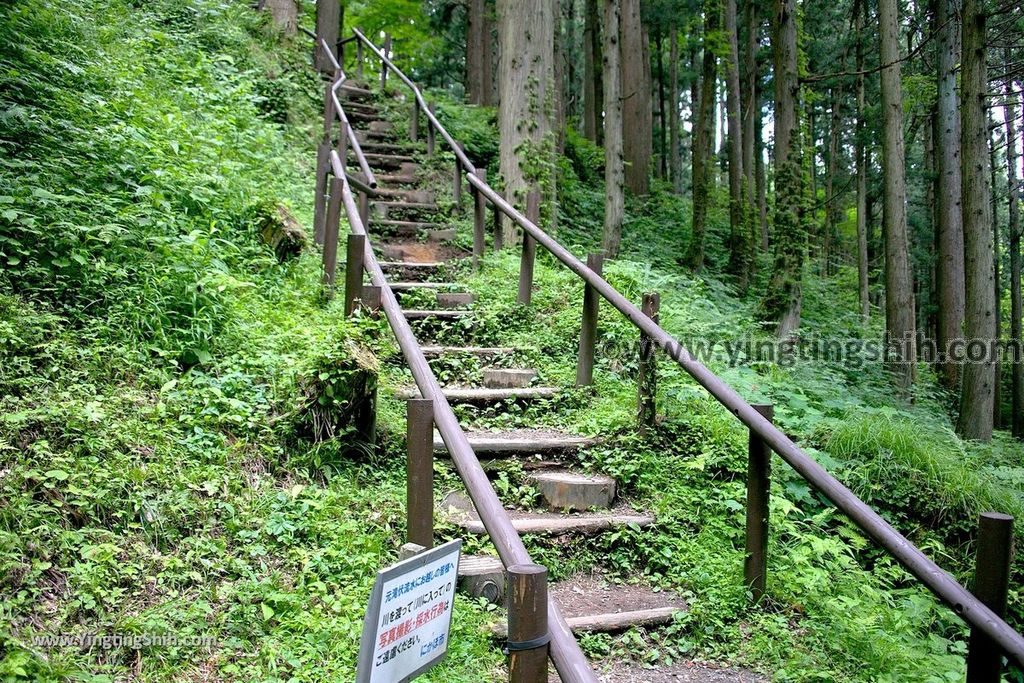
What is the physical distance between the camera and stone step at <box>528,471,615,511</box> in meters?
4.46

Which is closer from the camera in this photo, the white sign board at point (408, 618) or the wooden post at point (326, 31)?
the white sign board at point (408, 618)

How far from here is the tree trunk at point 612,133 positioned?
12.3 metres

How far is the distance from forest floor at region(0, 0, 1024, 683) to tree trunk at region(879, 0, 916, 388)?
392 cm

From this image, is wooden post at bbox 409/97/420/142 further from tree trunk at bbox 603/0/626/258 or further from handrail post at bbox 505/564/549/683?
handrail post at bbox 505/564/549/683

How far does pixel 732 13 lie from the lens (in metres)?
18.7

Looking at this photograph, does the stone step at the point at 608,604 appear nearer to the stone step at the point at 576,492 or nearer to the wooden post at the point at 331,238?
the stone step at the point at 576,492

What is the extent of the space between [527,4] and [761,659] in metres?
8.71

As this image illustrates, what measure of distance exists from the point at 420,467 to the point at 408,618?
117cm

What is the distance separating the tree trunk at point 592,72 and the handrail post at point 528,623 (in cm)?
2327

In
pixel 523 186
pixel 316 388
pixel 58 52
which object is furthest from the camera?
pixel 523 186

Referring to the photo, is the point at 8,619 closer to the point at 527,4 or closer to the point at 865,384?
the point at 527,4

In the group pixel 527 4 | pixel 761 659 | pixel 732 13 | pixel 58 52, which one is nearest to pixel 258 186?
pixel 58 52

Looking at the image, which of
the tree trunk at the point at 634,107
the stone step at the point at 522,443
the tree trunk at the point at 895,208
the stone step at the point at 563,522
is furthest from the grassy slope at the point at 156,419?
the tree trunk at the point at 634,107

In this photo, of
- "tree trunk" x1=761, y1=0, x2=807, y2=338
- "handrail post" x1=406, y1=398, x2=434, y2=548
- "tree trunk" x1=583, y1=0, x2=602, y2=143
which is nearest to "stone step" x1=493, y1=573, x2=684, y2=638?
"handrail post" x1=406, y1=398, x2=434, y2=548
